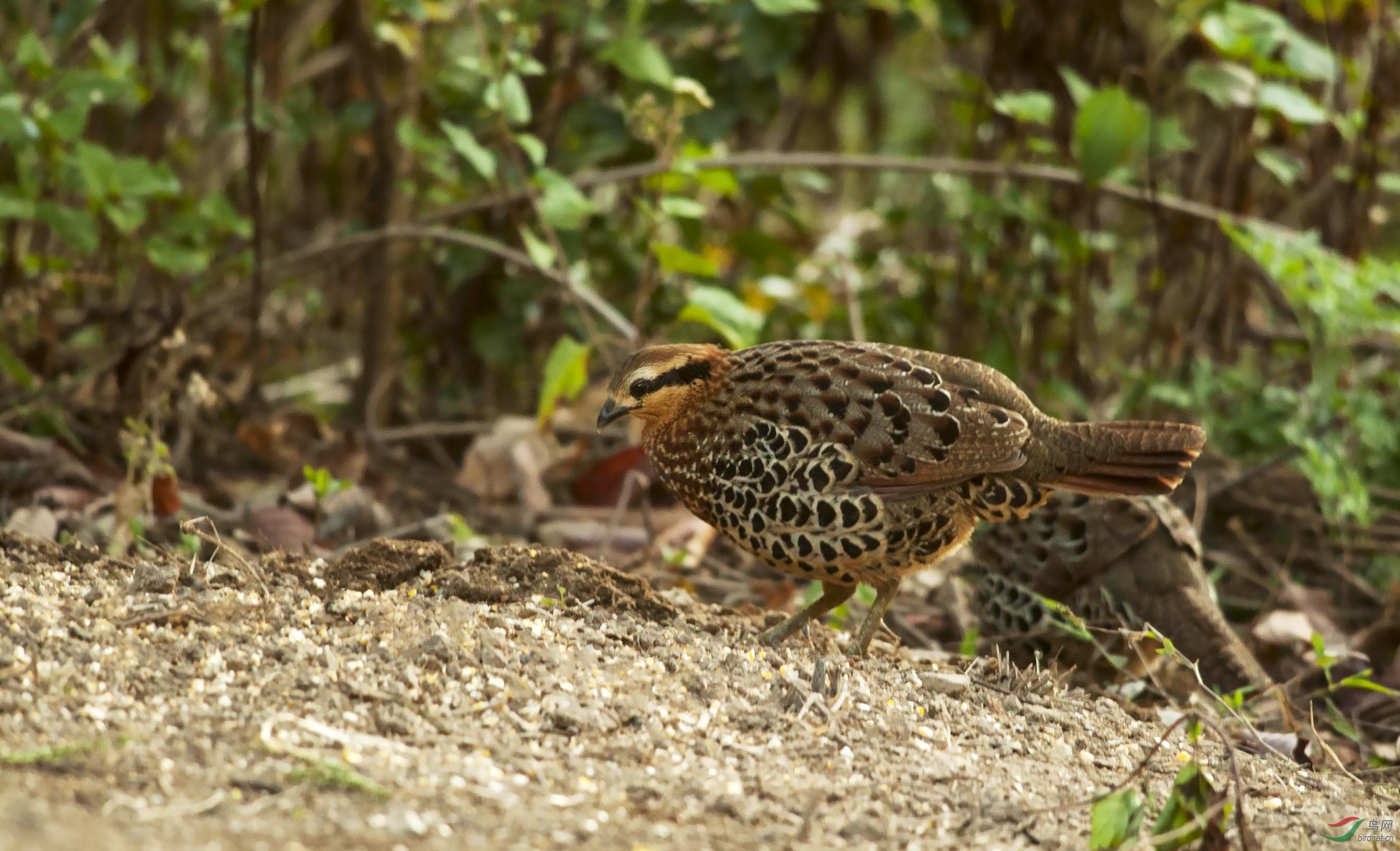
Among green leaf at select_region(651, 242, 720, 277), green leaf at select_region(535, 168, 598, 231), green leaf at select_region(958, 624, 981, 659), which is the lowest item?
green leaf at select_region(958, 624, 981, 659)

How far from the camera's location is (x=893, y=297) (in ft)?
24.1

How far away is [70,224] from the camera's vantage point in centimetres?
480

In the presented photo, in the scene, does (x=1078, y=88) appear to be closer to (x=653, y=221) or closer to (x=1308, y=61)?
(x=1308, y=61)

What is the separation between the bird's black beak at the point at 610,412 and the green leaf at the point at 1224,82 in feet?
8.72

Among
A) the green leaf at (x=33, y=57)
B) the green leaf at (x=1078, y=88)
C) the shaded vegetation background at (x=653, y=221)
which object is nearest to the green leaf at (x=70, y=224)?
the shaded vegetation background at (x=653, y=221)

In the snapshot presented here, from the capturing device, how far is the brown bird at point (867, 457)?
3.91 m

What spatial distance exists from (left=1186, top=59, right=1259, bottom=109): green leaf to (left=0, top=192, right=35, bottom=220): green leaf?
3.89 m

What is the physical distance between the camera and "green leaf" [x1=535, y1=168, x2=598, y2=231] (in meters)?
5.01

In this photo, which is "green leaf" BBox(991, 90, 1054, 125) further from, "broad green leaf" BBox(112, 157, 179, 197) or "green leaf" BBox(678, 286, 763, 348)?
"broad green leaf" BBox(112, 157, 179, 197)

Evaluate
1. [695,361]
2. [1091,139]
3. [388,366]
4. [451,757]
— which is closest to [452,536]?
[695,361]

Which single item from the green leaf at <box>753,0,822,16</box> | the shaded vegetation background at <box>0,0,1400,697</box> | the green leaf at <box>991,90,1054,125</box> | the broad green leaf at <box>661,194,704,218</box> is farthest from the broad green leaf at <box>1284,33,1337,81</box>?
the broad green leaf at <box>661,194,704,218</box>

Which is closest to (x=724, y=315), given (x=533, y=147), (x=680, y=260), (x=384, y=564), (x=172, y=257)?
(x=680, y=260)

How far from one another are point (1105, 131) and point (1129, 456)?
1873 mm

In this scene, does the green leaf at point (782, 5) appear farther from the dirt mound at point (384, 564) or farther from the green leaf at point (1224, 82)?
the dirt mound at point (384, 564)
